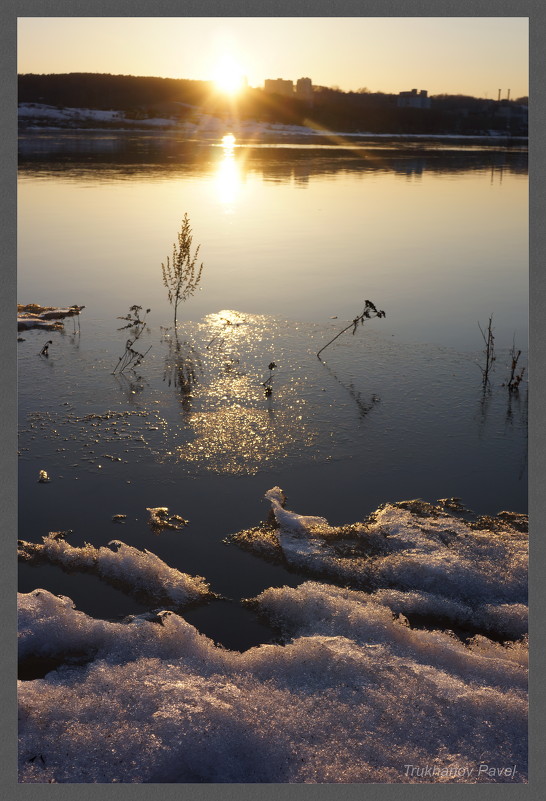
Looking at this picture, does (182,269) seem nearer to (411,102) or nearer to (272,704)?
(272,704)

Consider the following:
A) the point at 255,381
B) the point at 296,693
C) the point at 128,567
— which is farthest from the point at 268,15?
the point at 255,381

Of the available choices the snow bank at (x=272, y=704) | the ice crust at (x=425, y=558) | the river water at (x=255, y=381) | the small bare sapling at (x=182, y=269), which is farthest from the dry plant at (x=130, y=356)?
the snow bank at (x=272, y=704)

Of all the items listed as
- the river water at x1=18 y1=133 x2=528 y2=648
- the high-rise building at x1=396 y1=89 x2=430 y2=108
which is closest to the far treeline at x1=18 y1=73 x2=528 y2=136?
the high-rise building at x1=396 y1=89 x2=430 y2=108

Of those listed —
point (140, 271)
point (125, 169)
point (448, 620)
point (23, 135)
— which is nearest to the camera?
point (448, 620)

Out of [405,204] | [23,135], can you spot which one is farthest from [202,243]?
[23,135]

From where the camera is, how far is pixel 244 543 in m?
4.78

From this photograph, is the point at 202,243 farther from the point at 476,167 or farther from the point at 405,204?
Result: the point at 476,167

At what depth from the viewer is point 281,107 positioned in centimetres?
4422

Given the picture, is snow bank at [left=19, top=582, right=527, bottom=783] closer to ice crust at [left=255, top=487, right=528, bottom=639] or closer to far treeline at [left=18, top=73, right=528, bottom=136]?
ice crust at [left=255, top=487, right=528, bottom=639]

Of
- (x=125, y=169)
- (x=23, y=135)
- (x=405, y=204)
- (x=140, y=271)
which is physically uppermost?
(x=23, y=135)

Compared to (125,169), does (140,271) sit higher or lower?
lower

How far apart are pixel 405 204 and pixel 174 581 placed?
1443cm

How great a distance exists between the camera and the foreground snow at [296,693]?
3172 mm

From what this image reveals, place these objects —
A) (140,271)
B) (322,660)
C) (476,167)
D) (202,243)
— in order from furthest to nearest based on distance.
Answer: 1. (476,167)
2. (202,243)
3. (140,271)
4. (322,660)
